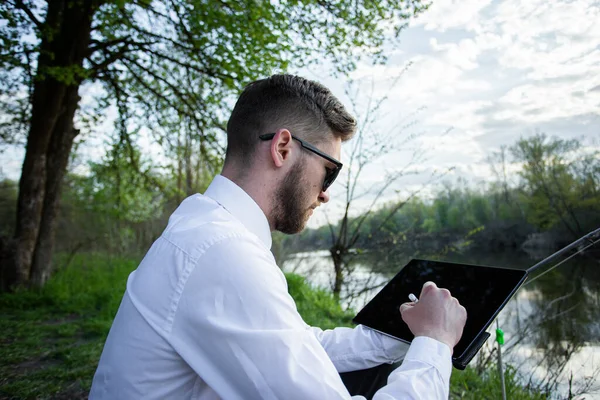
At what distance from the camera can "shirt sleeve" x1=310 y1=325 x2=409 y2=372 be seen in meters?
1.74

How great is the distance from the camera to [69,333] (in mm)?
4910

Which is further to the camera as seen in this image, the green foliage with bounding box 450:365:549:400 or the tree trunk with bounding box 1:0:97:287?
the tree trunk with bounding box 1:0:97:287

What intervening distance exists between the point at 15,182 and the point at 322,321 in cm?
1441

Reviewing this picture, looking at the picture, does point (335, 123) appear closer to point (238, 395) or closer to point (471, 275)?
point (471, 275)

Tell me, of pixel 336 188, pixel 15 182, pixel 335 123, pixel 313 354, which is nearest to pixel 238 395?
pixel 313 354

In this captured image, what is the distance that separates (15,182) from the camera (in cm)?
1463

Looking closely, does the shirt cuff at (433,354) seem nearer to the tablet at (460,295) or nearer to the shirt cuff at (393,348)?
the tablet at (460,295)

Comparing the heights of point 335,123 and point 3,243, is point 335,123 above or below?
above

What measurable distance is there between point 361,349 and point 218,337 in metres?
0.96

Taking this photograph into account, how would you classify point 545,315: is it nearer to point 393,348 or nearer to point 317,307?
point 317,307

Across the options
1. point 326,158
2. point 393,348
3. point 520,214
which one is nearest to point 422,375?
point 393,348

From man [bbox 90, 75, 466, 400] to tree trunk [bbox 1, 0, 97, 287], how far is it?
6790mm

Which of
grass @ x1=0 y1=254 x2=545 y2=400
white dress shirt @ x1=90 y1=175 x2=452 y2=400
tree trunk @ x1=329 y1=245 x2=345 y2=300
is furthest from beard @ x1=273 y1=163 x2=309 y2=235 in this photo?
tree trunk @ x1=329 y1=245 x2=345 y2=300

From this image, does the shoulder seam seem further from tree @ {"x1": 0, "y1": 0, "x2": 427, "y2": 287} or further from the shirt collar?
tree @ {"x1": 0, "y1": 0, "x2": 427, "y2": 287}
